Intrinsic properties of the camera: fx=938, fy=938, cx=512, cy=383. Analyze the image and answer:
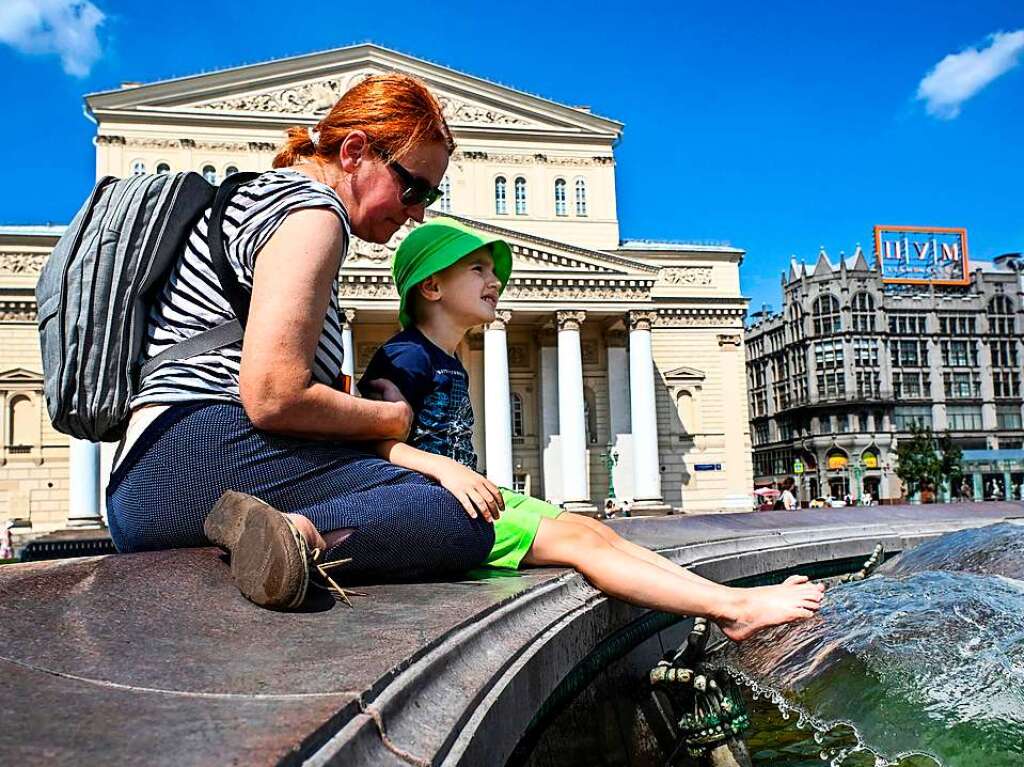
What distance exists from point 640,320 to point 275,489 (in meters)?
32.7

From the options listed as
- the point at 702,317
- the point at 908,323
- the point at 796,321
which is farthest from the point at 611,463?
the point at 908,323

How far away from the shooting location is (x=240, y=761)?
97 cm

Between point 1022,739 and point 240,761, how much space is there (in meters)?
1.88

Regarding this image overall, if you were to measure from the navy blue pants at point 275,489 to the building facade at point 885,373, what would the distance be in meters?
64.7

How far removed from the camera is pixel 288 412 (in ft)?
7.36

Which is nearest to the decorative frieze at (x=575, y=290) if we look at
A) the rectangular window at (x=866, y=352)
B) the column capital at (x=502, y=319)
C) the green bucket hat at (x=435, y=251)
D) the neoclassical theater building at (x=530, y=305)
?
the neoclassical theater building at (x=530, y=305)

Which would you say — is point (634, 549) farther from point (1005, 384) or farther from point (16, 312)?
point (1005, 384)

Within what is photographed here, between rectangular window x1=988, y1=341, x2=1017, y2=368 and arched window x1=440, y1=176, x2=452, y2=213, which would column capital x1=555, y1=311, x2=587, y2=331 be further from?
rectangular window x1=988, y1=341, x2=1017, y2=368

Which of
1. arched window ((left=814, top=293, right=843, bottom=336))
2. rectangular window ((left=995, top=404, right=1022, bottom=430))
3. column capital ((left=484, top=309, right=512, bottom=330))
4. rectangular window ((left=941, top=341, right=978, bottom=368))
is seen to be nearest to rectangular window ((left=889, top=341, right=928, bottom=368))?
rectangular window ((left=941, top=341, right=978, bottom=368))

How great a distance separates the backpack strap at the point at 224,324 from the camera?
2434mm

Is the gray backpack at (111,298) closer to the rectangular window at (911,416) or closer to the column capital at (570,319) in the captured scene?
the column capital at (570,319)

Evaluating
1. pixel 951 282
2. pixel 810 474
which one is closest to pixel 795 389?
pixel 810 474

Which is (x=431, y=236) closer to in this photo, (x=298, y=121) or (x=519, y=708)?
(x=519, y=708)

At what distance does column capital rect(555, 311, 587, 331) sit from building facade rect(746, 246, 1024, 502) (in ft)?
119
